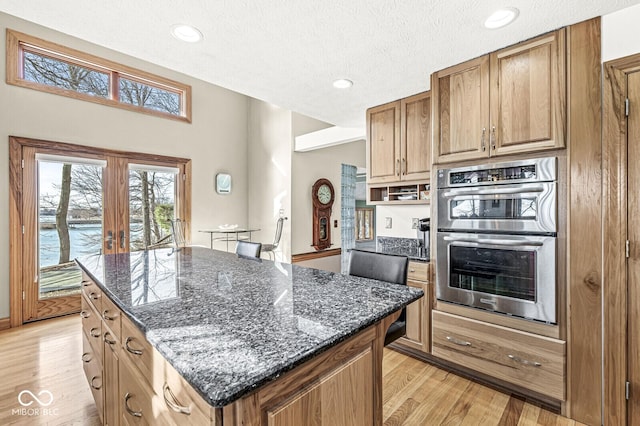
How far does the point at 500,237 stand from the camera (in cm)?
210

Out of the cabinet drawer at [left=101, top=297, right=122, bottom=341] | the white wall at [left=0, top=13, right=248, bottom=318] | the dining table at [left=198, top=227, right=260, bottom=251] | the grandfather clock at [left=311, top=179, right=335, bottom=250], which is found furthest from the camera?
the grandfather clock at [left=311, top=179, right=335, bottom=250]

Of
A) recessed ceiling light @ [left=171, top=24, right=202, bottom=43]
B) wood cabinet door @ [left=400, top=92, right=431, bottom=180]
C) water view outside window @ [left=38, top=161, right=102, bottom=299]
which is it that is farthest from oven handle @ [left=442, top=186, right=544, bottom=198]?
water view outside window @ [left=38, top=161, right=102, bottom=299]

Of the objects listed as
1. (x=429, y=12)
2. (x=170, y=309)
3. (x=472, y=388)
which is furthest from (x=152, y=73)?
(x=472, y=388)

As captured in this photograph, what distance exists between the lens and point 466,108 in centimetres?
230

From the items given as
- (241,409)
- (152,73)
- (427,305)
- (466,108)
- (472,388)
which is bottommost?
(472,388)

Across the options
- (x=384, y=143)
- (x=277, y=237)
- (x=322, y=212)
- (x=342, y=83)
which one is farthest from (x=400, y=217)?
(x=322, y=212)

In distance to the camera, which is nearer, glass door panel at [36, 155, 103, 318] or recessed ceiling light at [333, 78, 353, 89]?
recessed ceiling light at [333, 78, 353, 89]

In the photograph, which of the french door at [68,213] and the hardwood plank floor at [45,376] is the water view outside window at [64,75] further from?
the hardwood plank floor at [45,376]

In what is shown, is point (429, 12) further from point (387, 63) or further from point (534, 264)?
point (534, 264)

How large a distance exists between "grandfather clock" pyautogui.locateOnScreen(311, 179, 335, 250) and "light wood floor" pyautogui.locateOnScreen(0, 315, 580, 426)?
321 centimetres

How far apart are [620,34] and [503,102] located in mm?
624

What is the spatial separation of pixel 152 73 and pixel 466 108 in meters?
4.59

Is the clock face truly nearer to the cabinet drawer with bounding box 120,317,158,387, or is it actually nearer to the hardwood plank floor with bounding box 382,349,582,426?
the hardwood plank floor with bounding box 382,349,582,426

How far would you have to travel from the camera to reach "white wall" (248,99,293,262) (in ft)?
17.8
